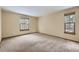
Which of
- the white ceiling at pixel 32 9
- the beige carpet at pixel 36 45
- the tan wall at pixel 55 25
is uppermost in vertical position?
the white ceiling at pixel 32 9

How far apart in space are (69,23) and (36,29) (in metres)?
0.76

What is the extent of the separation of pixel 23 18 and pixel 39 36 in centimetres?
57

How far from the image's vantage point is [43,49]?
1721 millimetres

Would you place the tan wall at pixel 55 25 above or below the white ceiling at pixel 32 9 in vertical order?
below

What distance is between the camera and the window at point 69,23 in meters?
1.71

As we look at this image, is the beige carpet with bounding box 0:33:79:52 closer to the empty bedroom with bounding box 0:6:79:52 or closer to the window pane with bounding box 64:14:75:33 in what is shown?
the empty bedroom with bounding box 0:6:79:52

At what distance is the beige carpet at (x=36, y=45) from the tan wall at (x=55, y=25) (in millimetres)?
134

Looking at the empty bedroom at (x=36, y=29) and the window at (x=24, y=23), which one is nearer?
the empty bedroom at (x=36, y=29)

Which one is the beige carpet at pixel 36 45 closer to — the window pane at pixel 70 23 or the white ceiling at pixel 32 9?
the window pane at pixel 70 23

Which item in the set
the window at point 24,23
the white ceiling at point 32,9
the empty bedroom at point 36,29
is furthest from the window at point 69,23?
the window at point 24,23

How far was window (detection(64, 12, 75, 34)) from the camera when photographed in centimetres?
171

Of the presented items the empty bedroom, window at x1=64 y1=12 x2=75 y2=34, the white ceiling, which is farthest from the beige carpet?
the white ceiling
